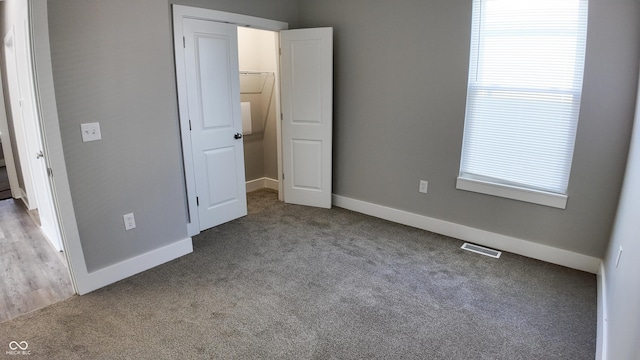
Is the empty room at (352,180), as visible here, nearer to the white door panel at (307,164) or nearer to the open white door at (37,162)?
the white door panel at (307,164)

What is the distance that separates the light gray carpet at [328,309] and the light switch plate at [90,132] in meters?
1.11

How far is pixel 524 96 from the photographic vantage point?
3020 mm

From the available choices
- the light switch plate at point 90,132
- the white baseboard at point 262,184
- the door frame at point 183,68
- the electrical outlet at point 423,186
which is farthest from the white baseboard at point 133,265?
the electrical outlet at point 423,186

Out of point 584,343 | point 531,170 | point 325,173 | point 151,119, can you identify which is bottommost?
point 584,343

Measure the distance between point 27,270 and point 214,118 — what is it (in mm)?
2028

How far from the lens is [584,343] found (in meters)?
2.15

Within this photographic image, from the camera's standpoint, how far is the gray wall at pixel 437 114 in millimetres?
2643

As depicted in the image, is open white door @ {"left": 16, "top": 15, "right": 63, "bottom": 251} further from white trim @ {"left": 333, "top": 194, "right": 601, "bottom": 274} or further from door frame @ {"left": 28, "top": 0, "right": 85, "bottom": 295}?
white trim @ {"left": 333, "top": 194, "right": 601, "bottom": 274}

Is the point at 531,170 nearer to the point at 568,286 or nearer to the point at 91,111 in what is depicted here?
the point at 568,286

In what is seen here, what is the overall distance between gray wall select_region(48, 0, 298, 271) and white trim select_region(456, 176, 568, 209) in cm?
261

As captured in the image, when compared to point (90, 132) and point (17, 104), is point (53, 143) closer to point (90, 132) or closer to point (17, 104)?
point (90, 132)

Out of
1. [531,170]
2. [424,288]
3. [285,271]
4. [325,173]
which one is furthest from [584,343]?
[325,173]

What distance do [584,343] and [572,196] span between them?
1.23 m

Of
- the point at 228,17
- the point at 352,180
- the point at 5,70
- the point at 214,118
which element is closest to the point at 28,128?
the point at 5,70
